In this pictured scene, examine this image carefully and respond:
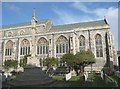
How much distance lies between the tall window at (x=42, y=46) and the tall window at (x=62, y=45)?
3.20 metres

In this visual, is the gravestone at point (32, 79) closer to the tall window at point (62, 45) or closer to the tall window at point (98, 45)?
the tall window at point (98, 45)

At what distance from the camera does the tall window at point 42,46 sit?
2013 inches

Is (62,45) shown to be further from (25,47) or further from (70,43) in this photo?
(25,47)

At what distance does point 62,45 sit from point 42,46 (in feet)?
19.3

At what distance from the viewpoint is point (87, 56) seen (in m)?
36.9

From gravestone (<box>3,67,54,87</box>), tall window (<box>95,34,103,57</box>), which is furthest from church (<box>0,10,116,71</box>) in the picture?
gravestone (<box>3,67,54,87</box>)

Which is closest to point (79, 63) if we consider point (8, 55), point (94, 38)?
point (94, 38)

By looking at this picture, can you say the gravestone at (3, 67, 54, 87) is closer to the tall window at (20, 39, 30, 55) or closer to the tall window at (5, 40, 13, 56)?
the tall window at (20, 39, 30, 55)

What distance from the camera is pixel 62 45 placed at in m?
49.7

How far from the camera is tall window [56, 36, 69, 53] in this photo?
49188 millimetres

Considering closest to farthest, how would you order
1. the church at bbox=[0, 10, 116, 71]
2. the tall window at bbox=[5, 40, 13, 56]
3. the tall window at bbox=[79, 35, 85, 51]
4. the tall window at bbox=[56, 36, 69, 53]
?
the church at bbox=[0, 10, 116, 71] → the tall window at bbox=[79, 35, 85, 51] → the tall window at bbox=[56, 36, 69, 53] → the tall window at bbox=[5, 40, 13, 56]

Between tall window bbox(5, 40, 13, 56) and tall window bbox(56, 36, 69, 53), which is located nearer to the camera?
tall window bbox(56, 36, 69, 53)

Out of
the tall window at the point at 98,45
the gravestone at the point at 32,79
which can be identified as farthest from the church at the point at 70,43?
the gravestone at the point at 32,79

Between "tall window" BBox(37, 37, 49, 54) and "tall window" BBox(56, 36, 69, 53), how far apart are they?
126 inches
